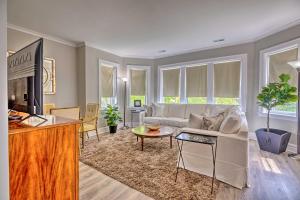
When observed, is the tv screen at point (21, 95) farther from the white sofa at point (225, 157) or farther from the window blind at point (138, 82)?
the window blind at point (138, 82)

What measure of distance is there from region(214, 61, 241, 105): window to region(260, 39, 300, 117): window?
0.68 m

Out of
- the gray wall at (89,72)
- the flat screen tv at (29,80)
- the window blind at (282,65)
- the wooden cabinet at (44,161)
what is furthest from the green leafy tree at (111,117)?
the window blind at (282,65)

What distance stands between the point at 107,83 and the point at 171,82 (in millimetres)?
2275

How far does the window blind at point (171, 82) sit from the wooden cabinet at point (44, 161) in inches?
194

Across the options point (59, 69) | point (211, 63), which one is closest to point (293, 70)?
point (211, 63)

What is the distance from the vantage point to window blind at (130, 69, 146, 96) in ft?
20.8

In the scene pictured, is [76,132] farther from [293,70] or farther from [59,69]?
[293,70]

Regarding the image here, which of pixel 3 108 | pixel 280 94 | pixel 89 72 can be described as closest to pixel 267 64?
pixel 280 94

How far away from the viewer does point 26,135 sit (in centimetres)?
117

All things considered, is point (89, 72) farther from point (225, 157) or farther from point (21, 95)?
point (225, 157)

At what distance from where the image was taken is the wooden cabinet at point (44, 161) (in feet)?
3.73

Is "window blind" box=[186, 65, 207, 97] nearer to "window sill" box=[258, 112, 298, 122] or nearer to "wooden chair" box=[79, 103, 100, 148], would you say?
"window sill" box=[258, 112, 298, 122]

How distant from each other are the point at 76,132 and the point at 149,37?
344 centimetres

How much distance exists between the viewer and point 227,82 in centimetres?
499
